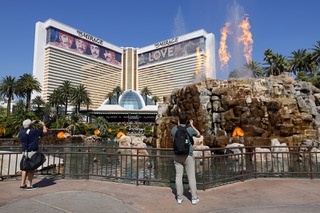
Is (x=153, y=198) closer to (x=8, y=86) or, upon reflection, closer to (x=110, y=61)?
(x=8, y=86)

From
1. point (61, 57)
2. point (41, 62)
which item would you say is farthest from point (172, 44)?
point (41, 62)

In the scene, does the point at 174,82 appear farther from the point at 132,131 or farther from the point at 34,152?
the point at 34,152

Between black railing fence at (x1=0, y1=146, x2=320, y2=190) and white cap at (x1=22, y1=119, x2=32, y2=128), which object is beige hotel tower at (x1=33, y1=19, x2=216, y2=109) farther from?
white cap at (x1=22, y1=119, x2=32, y2=128)

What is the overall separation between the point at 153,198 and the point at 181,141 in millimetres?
1579

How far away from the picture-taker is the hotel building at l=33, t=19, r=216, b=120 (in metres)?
119

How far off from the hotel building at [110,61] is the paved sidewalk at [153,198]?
352 feet

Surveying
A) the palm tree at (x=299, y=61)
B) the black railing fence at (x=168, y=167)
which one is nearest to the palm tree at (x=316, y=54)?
the palm tree at (x=299, y=61)

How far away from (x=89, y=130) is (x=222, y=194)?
5286 cm

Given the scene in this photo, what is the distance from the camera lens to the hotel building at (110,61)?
389 feet

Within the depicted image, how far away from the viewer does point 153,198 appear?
17.6 feet

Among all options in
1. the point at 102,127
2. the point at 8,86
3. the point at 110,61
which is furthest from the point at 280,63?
the point at 110,61

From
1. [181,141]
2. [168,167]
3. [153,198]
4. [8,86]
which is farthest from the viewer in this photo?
[8,86]

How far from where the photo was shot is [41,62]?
118188mm

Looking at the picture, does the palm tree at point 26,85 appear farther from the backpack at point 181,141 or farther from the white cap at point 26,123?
the backpack at point 181,141
